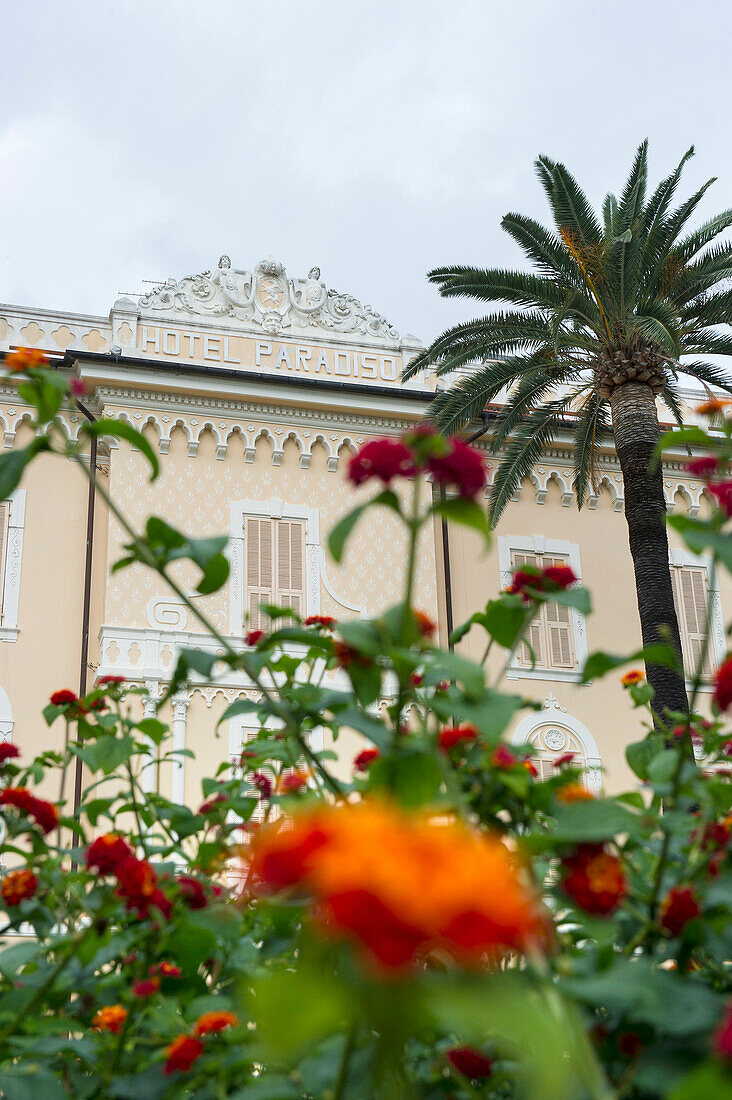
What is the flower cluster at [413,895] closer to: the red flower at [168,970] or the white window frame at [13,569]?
the red flower at [168,970]

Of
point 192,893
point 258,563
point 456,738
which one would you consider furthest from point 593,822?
point 258,563

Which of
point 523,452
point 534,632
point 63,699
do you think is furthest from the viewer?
point 534,632

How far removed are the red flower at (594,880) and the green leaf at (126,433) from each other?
943 millimetres

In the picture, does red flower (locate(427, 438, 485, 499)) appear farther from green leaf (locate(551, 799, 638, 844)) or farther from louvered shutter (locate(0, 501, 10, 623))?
louvered shutter (locate(0, 501, 10, 623))

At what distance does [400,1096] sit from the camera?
1.34m

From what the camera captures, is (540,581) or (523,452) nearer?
(540,581)

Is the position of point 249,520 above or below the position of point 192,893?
above

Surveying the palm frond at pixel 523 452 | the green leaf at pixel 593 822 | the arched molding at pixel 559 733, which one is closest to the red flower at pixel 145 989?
the green leaf at pixel 593 822

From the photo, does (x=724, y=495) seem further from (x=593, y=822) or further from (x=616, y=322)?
(x=616, y=322)

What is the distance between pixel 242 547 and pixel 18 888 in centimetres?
1546

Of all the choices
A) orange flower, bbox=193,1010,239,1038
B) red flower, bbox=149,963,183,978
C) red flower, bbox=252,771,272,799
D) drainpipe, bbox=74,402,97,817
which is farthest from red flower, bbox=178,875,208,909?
drainpipe, bbox=74,402,97,817

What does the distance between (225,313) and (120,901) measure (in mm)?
17699

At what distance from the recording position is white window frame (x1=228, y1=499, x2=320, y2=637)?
17.3m

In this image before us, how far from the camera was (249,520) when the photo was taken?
707 inches
